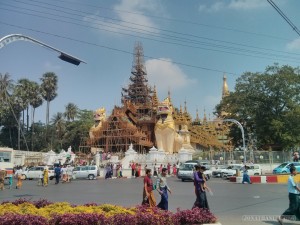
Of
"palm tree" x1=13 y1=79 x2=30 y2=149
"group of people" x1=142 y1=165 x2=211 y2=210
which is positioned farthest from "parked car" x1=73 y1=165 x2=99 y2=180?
"palm tree" x1=13 y1=79 x2=30 y2=149

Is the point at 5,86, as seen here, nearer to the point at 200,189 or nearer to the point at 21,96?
the point at 21,96

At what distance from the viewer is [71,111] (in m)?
75.0

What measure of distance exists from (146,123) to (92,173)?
27046 mm

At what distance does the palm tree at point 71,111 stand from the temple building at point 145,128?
41.3 ft

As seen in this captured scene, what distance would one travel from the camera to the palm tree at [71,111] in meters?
74.8

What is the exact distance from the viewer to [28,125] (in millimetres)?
68438

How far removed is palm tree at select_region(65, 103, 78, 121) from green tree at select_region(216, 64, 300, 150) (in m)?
40.8

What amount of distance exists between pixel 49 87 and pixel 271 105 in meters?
38.2

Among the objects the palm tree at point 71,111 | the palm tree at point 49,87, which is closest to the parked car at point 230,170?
the palm tree at point 49,87

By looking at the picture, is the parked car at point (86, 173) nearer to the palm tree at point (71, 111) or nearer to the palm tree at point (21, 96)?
the palm tree at point (21, 96)

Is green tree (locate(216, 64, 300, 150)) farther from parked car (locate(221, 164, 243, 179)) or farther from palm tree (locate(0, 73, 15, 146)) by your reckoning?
palm tree (locate(0, 73, 15, 146))

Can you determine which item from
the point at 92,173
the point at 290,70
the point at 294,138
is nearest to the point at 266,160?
the point at 294,138

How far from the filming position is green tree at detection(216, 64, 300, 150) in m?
39.9

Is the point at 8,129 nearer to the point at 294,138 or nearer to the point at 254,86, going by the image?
the point at 254,86
